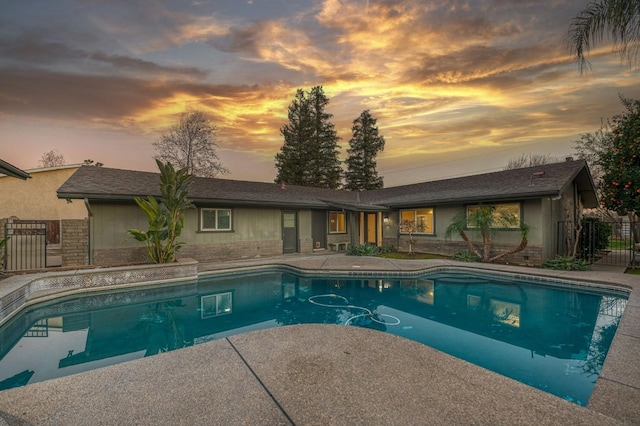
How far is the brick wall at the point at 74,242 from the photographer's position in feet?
30.4

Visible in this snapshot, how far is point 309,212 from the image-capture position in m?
14.9

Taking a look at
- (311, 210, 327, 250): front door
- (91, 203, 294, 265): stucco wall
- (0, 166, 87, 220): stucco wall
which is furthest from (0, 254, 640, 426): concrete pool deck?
(0, 166, 87, 220): stucco wall

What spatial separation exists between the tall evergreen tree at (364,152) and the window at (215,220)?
21.1m

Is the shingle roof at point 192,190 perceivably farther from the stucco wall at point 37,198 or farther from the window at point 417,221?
the stucco wall at point 37,198

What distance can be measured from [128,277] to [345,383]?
25.1ft

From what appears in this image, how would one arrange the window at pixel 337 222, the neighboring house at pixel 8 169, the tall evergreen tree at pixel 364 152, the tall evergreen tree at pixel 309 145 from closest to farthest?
1. the neighboring house at pixel 8 169
2. the window at pixel 337 222
3. the tall evergreen tree at pixel 309 145
4. the tall evergreen tree at pixel 364 152

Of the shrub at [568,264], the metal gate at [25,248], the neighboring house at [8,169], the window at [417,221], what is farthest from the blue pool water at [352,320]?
the window at [417,221]

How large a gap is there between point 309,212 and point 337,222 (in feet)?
6.72

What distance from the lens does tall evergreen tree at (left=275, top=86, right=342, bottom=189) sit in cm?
3027

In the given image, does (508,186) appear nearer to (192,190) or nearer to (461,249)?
(461,249)

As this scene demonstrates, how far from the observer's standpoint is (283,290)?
8320 millimetres

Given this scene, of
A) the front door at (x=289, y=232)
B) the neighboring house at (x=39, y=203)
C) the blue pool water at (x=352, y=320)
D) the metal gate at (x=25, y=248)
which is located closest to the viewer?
the blue pool water at (x=352, y=320)

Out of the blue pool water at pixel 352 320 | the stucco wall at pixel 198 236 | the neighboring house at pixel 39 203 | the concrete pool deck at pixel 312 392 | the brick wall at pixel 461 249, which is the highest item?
the neighboring house at pixel 39 203

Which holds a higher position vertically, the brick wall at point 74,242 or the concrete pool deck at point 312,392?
the brick wall at point 74,242
